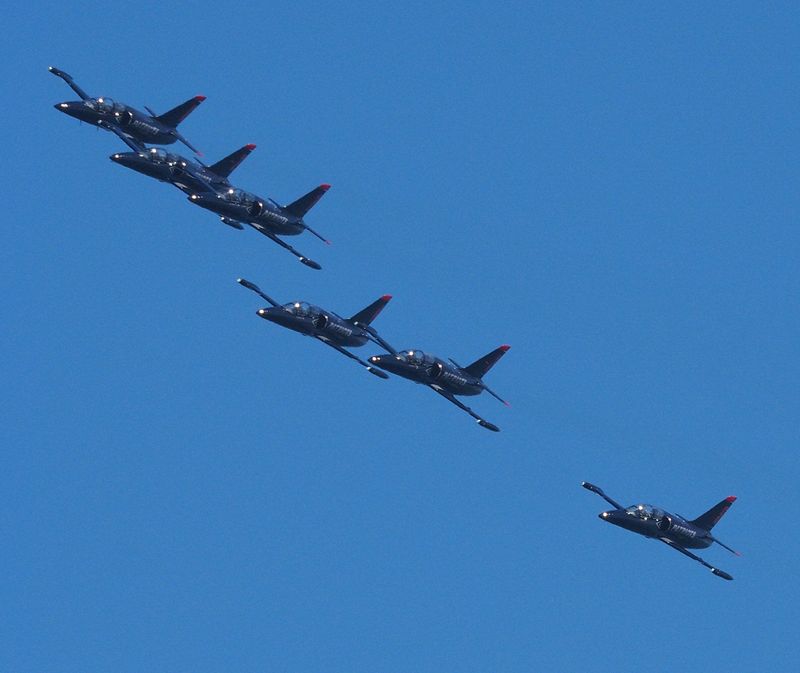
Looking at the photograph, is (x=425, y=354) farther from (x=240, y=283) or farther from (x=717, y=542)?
(x=717, y=542)

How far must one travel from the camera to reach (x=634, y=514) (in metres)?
191

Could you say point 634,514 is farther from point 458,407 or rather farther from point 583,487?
point 458,407

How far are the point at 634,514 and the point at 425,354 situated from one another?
84.8 feet

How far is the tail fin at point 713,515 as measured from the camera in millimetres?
193000

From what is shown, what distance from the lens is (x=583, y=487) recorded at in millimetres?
191750

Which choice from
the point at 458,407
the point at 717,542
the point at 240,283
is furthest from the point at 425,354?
the point at 717,542

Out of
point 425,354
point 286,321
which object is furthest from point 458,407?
point 286,321

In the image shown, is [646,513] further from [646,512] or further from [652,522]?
[652,522]

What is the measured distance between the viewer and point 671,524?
19100 centimetres

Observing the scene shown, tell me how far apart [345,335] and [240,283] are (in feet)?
39.9

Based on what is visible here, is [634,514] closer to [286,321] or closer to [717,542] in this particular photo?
[717,542]

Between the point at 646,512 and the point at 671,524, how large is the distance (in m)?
2.68

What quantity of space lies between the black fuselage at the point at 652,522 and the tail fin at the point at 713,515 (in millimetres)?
1411

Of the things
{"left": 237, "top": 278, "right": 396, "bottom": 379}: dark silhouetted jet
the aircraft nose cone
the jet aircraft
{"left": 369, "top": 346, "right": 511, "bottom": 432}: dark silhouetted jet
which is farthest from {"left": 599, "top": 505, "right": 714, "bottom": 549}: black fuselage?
the aircraft nose cone
